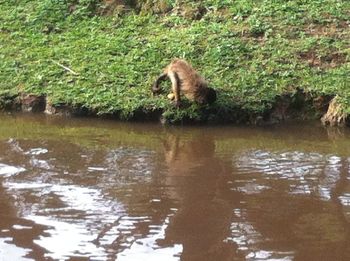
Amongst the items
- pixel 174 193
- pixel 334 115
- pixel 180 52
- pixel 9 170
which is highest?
pixel 180 52

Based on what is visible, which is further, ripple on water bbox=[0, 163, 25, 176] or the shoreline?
the shoreline

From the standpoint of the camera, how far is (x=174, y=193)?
5613 millimetres

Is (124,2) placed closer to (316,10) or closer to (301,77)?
(316,10)

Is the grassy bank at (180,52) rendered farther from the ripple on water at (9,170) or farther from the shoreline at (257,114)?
the ripple on water at (9,170)

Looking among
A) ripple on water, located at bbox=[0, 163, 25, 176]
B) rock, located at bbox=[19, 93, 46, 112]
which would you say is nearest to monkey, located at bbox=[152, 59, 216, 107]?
rock, located at bbox=[19, 93, 46, 112]

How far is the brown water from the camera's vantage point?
4.53 m

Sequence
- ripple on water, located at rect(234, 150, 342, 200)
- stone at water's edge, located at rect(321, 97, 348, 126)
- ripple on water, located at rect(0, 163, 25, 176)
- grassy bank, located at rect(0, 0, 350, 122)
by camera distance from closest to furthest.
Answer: ripple on water, located at rect(234, 150, 342, 200)
ripple on water, located at rect(0, 163, 25, 176)
stone at water's edge, located at rect(321, 97, 348, 126)
grassy bank, located at rect(0, 0, 350, 122)

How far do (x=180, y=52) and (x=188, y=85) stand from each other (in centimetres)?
158

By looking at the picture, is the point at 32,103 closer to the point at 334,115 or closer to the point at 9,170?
the point at 9,170

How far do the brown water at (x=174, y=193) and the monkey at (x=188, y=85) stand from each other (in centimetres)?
40

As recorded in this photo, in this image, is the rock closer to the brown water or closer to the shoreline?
the shoreline

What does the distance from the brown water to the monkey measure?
0.40m

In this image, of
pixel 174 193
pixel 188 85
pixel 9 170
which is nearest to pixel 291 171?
pixel 174 193

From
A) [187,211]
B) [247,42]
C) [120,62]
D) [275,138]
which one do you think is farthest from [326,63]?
[187,211]
